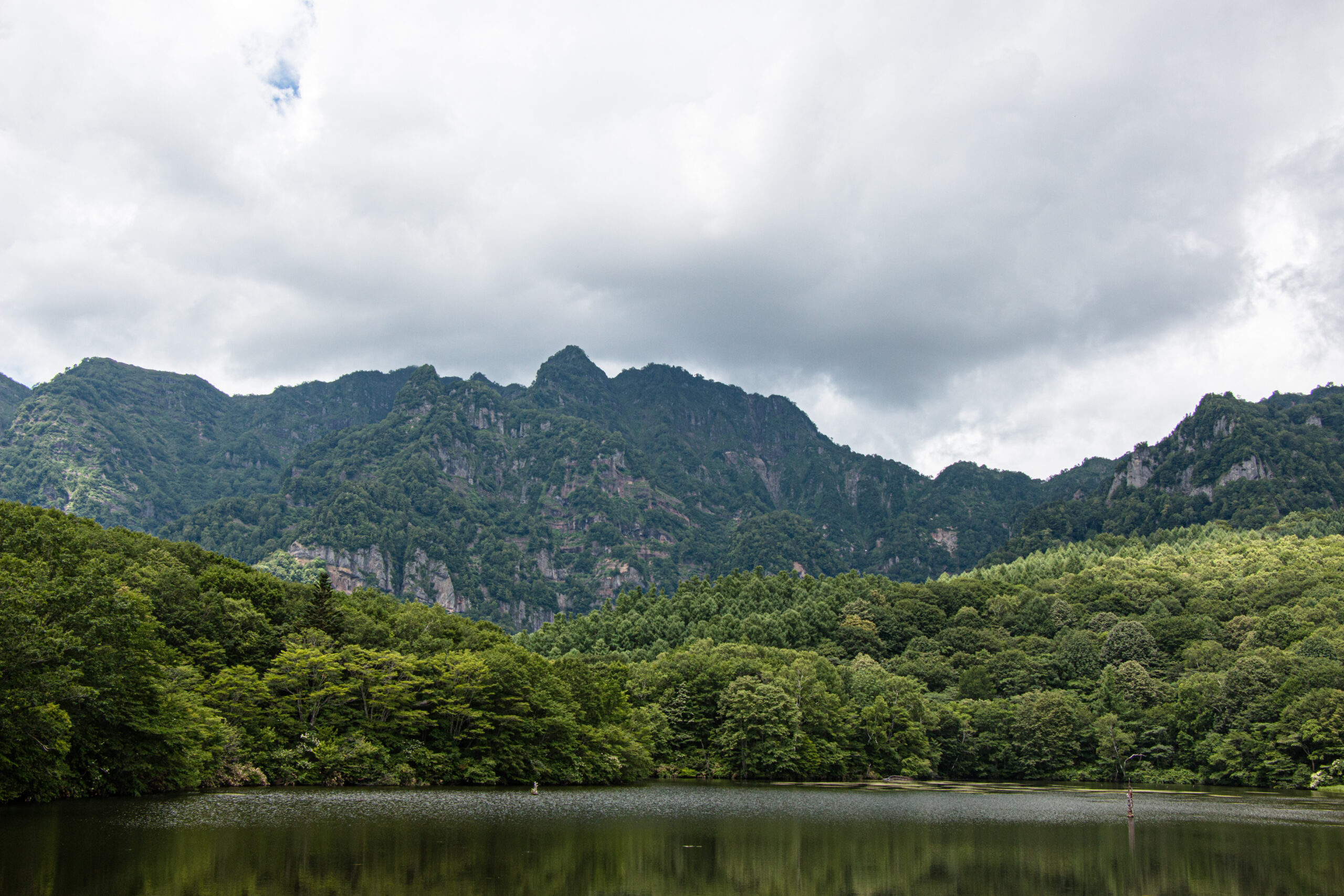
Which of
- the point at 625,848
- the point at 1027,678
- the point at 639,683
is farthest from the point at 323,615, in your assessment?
the point at 1027,678

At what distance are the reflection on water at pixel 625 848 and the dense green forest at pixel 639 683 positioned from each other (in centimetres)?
599

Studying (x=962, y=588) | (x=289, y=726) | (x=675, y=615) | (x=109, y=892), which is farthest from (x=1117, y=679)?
(x=109, y=892)

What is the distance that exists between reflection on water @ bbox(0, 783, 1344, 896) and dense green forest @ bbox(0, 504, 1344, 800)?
5995 mm

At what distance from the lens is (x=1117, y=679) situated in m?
124

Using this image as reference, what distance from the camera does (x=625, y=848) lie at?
4231 cm

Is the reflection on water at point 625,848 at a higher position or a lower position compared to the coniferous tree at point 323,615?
lower

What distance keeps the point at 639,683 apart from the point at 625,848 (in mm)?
67981

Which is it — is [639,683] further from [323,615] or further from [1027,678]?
[1027,678]

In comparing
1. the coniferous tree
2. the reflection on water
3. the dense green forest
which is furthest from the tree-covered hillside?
the reflection on water

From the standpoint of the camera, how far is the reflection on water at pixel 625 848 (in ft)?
103

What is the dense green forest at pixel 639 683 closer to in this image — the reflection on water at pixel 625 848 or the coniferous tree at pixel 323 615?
the coniferous tree at pixel 323 615

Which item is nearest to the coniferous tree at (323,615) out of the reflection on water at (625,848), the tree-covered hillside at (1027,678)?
the reflection on water at (625,848)

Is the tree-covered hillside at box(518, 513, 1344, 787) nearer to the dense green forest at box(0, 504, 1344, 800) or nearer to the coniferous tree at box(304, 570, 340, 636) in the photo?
the dense green forest at box(0, 504, 1344, 800)

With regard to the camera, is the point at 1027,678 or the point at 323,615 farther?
the point at 1027,678
